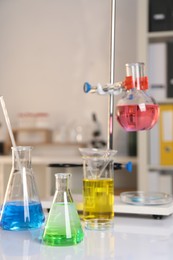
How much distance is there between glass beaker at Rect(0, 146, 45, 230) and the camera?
2.96ft

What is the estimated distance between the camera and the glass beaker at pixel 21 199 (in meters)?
0.90

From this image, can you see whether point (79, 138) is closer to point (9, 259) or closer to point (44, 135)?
point (44, 135)

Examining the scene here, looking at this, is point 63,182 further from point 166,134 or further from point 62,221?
point 166,134

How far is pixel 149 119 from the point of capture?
0.97 m

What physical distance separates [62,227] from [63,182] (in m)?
0.09

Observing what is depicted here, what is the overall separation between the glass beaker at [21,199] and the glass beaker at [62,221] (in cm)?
11

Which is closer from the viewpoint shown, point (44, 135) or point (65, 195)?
point (65, 195)

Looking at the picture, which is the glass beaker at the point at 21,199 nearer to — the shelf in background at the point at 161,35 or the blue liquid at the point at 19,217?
the blue liquid at the point at 19,217

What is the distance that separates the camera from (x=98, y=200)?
91 centimetres

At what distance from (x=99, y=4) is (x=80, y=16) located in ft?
0.52

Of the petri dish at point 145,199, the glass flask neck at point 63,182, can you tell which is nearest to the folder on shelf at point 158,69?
the petri dish at point 145,199

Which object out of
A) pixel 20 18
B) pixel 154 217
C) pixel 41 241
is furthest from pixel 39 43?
pixel 41 241

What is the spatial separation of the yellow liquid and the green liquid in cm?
11

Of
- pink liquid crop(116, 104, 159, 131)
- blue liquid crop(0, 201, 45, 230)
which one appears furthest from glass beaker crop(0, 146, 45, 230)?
pink liquid crop(116, 104, 159, 131)
